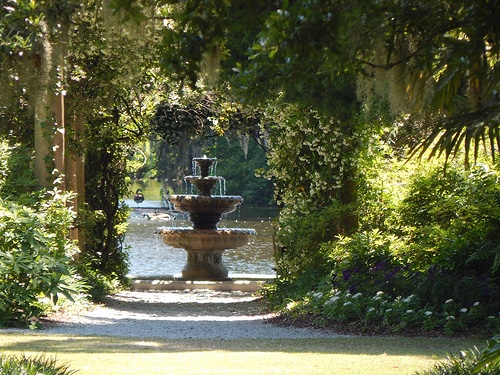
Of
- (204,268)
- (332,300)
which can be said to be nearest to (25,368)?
(332,300)

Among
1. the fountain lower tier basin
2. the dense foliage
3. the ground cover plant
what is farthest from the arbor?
the ground cover plant

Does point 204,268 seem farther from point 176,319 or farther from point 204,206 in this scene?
point 176,319

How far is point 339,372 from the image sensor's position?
236 inches

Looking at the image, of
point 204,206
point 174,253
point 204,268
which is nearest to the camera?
point 204,268

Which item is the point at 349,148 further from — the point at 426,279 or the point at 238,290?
the point at 238,290

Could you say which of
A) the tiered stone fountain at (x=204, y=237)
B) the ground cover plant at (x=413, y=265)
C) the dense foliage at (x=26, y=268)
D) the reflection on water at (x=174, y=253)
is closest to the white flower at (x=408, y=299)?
the ground cover plant at (x=413, y=265)

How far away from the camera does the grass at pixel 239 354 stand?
611 centimetres

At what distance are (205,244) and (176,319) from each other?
6853 mm

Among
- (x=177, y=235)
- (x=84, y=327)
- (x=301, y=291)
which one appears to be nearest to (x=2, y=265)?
(x=84, y=327)

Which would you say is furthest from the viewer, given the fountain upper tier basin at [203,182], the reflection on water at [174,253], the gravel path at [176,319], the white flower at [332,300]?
the reflection on water at [174,253]

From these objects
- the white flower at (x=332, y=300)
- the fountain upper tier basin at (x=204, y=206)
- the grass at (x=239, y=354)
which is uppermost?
the fountain upper tier basin at (x=204, y=206)

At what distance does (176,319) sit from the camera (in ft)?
37.6

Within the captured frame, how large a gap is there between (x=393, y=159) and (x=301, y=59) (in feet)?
26.3

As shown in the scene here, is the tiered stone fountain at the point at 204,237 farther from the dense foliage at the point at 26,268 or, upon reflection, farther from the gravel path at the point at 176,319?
the dense foliage at the point at 26,268
